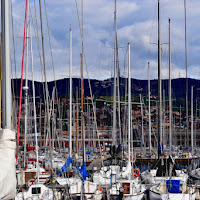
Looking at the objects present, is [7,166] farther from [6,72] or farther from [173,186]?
[173,186]

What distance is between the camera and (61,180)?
15469 mm

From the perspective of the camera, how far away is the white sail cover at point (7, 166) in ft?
14.4

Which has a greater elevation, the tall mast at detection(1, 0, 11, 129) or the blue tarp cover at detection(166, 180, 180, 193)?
the tall mast at detection(1, 0, 11, 129)

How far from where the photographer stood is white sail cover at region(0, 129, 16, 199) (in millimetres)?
4398

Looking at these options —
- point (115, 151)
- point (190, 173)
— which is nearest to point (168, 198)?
point (115, 151)

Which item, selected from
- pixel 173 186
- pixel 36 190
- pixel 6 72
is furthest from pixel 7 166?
pixel 173 186

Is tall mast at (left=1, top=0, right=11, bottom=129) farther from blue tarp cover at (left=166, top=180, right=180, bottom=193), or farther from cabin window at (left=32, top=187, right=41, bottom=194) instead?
blue tarp cover at (left=166, top=180, right=180, bottom=193)

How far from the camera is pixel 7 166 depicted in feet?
15.2

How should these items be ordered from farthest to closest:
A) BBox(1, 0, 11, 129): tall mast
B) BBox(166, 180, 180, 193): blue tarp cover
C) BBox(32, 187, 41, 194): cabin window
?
BBox(166, 180, 180, 193): blue tarp cover
BBox(32, 187, 41, 194): cabin window
BBox(1, 0, 11, 129): tall mast

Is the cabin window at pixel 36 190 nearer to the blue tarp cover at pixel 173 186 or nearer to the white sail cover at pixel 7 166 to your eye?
the blue tarp cover at pixel 173 186

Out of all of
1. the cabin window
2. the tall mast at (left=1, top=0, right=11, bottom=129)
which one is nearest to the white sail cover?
the tall mast at (left=1, top=0, right=11, bottom=129)

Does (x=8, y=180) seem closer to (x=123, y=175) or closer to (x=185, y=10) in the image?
(x=123, y=175)

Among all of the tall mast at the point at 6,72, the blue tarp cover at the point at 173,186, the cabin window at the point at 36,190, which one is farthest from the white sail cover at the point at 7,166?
the blue tarp cover at the point at 173,186

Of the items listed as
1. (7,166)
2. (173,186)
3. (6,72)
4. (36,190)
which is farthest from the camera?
(173,186)
